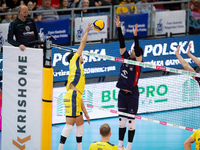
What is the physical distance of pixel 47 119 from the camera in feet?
24.2

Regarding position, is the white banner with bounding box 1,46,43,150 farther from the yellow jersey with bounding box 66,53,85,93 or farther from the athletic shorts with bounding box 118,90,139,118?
the athletic shorts with bounding box 118,90,139,118

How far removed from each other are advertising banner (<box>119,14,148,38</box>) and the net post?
224 inches

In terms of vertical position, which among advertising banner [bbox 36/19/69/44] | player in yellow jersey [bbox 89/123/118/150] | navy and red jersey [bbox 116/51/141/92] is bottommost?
player in yellow jersey [bbox 89/123/118/150]

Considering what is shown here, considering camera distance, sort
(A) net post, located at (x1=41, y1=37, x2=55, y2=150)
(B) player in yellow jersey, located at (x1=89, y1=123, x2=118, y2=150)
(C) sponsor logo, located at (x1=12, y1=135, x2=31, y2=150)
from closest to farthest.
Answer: (B) player in yellow jersey, located at (x1=89, y1=123, x2=118, y2=150) < (A) net post, located at (x1=41, y1=37, x2=55, y2=150) < (C) sponsor logo, located at (x1=12, y1=135, x2=31, y2=150)

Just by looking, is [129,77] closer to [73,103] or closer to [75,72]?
[75,72]

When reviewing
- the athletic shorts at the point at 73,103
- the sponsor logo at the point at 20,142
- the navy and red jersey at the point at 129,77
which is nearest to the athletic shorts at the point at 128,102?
the navy and red jersey at the point at 129,77

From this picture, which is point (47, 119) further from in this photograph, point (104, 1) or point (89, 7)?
point (104, 1)

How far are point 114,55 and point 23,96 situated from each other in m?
5.47

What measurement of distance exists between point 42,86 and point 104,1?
21.6 feet

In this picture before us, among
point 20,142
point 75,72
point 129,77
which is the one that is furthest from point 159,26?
point 20,142

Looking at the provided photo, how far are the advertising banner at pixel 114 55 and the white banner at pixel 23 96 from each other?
418 centimetres

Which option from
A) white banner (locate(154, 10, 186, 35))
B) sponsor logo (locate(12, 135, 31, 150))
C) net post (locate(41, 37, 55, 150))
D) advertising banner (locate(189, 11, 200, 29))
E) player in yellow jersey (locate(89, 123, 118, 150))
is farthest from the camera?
advertising banner (locate(189, 11, 200, 29))

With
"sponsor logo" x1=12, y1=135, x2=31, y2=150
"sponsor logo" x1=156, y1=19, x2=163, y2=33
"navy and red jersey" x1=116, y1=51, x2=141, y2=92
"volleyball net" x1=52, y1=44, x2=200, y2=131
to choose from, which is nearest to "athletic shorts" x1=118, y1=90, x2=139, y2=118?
"navy and red jersey" x1=116, y1=51, x2=141, y2=92

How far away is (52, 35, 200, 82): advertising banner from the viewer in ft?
38.5
